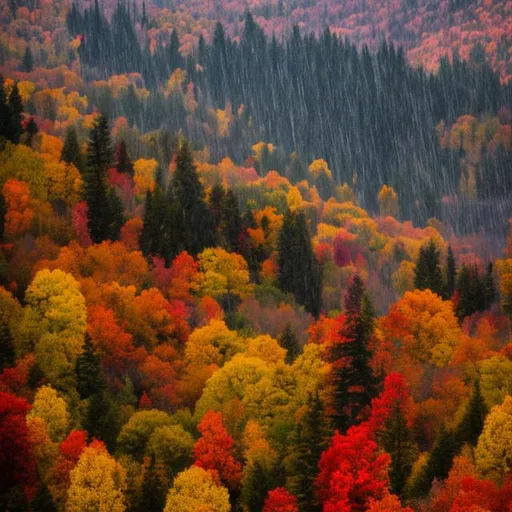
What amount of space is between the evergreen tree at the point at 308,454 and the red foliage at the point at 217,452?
4.07m

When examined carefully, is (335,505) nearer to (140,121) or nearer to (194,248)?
(194,248)

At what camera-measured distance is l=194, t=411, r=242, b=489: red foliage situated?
5759cm

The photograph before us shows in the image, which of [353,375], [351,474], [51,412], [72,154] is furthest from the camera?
[72,154]

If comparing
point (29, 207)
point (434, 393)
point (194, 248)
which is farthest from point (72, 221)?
point (434, 393)

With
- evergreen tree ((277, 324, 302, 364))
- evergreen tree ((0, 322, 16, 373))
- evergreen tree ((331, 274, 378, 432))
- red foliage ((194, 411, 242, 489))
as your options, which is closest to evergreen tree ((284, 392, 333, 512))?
evergreen tree ((331, 274, 378, 432))

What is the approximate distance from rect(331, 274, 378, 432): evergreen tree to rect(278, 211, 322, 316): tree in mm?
46832

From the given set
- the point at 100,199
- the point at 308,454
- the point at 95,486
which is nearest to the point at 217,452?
the point at 308,454

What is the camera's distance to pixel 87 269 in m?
86.2

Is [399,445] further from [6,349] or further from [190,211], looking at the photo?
[190,211]

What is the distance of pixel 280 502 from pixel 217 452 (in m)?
8.42

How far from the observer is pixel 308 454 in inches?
2090

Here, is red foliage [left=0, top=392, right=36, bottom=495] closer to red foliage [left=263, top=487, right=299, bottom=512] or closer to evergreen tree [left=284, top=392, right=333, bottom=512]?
red foliage [left=263, top=487, right=299, bottom=512]

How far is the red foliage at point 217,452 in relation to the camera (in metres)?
57.6

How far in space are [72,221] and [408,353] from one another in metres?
38.1
